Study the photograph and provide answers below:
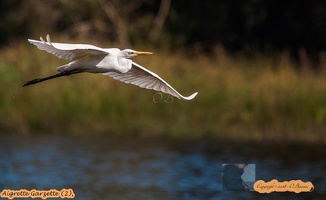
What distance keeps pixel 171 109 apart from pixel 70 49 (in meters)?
7.64

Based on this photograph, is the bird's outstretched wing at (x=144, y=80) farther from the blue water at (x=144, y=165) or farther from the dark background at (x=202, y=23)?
the dark background at (x=202, y=23)

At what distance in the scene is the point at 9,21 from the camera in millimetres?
25234

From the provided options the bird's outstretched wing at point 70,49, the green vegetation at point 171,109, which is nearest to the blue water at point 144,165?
the green vegetation at point 171,109

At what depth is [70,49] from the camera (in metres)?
8.40

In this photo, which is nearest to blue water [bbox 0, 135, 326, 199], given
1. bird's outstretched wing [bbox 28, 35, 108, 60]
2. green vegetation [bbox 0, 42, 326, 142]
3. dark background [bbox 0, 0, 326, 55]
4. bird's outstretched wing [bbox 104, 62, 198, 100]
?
green vegetation [bbox 0, 42, 326, 142]

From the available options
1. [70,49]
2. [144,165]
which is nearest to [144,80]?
[70,49]

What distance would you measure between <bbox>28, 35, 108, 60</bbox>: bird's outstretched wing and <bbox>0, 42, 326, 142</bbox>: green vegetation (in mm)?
6908

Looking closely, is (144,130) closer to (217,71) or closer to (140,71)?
(217,71)

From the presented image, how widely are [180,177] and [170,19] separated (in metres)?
11.9

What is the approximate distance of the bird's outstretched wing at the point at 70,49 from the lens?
8335 mm

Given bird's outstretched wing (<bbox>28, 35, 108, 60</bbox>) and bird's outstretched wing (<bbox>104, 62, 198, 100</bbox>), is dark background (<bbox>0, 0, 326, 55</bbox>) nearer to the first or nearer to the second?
bird's outstretched wing (<bbox>104, 62, 198, 100</bbox>)

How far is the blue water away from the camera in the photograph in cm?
1189

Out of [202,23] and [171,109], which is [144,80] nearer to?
[171,109]

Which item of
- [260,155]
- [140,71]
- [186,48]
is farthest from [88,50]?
[186,48]
